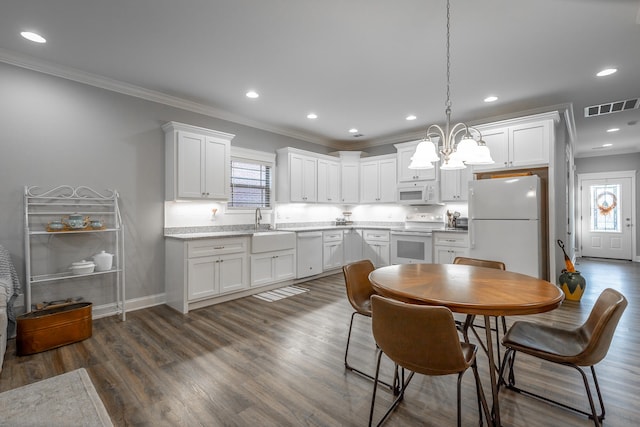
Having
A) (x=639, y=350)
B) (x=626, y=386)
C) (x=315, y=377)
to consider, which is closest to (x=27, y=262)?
(x=315, y=377)

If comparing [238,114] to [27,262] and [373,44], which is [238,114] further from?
[27,262]

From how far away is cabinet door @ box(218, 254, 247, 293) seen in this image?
4125 mm

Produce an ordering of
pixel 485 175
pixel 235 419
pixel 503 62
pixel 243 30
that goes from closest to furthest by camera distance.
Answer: pixel 235 419 < pixel 243 30 < pixel 503 62 < pixel 485 175

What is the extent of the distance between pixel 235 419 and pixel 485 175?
15.5 ft

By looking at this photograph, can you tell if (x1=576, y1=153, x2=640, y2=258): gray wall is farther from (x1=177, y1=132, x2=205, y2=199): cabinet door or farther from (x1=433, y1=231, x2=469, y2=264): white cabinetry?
(x1=177, y1=132, x2=205, y2=199): cabinet door

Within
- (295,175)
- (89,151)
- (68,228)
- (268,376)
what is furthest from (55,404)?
(295,175)

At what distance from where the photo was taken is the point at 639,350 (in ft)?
9.07

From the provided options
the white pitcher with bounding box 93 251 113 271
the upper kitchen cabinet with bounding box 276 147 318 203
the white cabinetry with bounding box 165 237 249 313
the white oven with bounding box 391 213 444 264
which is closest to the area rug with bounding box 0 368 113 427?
the white pitcher with bounding box 93 251 113 271

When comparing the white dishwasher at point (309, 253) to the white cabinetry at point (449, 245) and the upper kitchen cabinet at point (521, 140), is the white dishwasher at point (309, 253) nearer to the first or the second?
the white cabinetry at point (449, 245)

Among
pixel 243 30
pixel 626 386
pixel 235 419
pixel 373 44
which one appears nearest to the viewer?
pixel 235 419

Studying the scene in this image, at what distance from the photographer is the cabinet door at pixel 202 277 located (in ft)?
12.5

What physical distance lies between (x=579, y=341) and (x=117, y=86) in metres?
5.02

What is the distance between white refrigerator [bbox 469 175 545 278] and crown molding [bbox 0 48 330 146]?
12.1 feet

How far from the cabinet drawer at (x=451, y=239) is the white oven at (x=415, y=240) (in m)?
0.10
